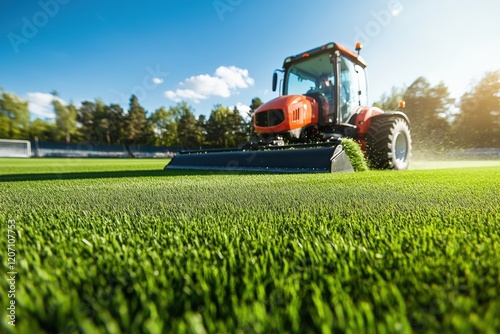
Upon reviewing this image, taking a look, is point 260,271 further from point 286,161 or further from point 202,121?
point 202,121

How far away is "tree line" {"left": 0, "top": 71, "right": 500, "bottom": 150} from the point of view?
31191mm

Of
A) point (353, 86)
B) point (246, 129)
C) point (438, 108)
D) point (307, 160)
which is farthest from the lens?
point (246, 129)

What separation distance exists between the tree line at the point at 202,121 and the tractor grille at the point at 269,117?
1194 inches

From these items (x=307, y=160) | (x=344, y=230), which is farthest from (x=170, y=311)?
(x=307, y=160)

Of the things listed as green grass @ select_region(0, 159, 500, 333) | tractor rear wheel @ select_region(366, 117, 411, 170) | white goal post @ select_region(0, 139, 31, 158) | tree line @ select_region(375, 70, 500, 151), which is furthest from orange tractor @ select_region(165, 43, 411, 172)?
white goal post @ select_region(0, 139, 31, 158)

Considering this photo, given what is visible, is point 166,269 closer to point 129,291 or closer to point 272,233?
point 129,291

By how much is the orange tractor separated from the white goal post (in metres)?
32.4

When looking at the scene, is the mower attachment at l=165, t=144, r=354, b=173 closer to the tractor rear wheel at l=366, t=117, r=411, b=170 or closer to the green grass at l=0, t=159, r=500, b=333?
the tractor rear wheel at l=366, t=117, r=411, b=170

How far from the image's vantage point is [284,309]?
0.48 m

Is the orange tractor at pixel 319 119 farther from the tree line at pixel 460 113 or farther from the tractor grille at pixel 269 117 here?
the tree line at pixel 460 113

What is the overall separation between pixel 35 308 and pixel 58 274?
0.15 m

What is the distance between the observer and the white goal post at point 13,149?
28052 mm

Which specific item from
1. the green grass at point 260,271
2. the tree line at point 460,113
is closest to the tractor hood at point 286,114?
the green grass at point 260,271

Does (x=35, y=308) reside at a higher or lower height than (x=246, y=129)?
lower
